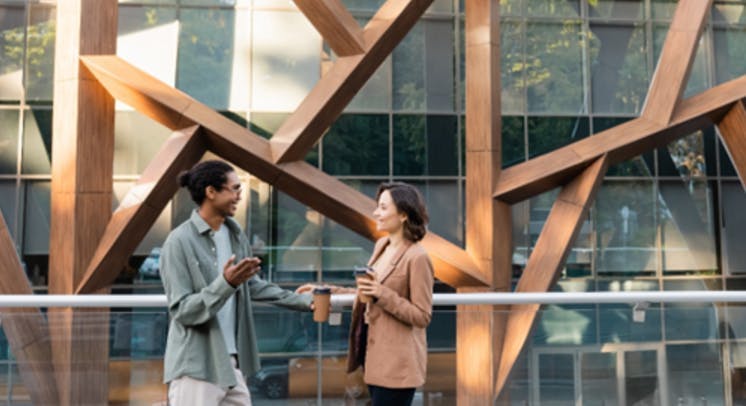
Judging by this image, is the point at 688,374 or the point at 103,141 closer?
the point at 688,374

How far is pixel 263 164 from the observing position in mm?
11883

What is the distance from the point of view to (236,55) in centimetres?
1620

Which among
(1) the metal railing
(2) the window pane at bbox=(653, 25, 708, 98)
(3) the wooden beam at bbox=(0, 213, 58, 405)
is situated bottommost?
(3) the wooden beam at bbox=(0, 213, 58, 405)

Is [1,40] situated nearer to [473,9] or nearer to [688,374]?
[473,9]

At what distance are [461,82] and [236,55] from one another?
15.4 ft

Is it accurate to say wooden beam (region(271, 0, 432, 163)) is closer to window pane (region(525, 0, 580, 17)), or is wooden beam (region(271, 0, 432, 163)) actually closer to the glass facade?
the glass facade

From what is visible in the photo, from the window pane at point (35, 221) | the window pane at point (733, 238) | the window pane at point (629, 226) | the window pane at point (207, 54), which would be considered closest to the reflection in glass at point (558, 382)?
the window pane at point (207, 54)

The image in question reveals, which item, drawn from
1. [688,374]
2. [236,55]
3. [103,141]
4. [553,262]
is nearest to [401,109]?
[236,55]

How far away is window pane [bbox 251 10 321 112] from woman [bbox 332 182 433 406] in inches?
502

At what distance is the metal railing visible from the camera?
16.5 feet

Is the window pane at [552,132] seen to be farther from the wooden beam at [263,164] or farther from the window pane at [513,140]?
the wooden beam at [263,164]

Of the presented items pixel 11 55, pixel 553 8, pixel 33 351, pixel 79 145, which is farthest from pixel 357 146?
pixel 33 351

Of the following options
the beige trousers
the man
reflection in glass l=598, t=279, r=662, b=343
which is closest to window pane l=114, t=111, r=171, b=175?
reflection in glass l=598, t=279, r=662, b=343

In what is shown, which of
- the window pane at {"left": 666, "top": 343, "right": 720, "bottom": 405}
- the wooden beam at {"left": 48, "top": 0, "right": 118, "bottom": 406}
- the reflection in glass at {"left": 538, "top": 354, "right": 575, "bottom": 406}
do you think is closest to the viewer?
the reflection in glass at {"left": 538, "top": 354, "right": 575, "bottom": 406}
